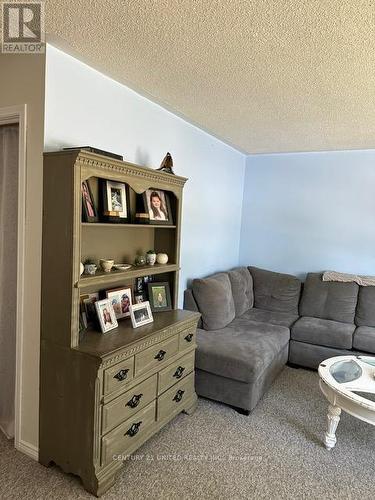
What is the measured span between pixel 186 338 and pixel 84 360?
901 millimetres

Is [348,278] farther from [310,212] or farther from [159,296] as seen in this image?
[159,296]

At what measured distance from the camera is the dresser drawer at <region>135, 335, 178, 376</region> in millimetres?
2062

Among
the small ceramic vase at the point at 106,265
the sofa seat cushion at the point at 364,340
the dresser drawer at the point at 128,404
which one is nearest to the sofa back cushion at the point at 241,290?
the sofa seat cushion at the point at 364,340

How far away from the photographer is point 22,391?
212 centimetres

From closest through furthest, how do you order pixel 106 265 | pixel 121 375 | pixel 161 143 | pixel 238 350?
pixel 121 375
pixel 106 265
pixel 238 350
pixel 161 143

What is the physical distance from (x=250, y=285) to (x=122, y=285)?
2.08 m

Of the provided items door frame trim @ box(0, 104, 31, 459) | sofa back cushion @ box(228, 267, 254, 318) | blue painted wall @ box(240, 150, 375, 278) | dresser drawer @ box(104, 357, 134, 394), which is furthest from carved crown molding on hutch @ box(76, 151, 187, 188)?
blue painted wall @ box(240, 150, 375, 278)

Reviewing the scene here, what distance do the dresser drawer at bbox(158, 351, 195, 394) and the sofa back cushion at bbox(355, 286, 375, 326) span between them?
206 cm

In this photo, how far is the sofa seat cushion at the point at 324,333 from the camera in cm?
337

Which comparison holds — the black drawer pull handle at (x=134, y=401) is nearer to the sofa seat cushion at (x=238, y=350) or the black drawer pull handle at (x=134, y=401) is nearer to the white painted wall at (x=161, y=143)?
the sofa seat cushion at (x=238, y=350)

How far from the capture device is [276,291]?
412cm

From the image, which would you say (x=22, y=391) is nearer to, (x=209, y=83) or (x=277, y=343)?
(x=277, y=343)

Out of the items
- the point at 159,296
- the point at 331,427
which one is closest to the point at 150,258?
the point at 159,296

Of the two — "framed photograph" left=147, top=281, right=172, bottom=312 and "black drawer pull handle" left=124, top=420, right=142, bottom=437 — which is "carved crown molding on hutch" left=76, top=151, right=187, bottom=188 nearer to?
"framed photograph" left=147, top=281, right=172, bottom=312
